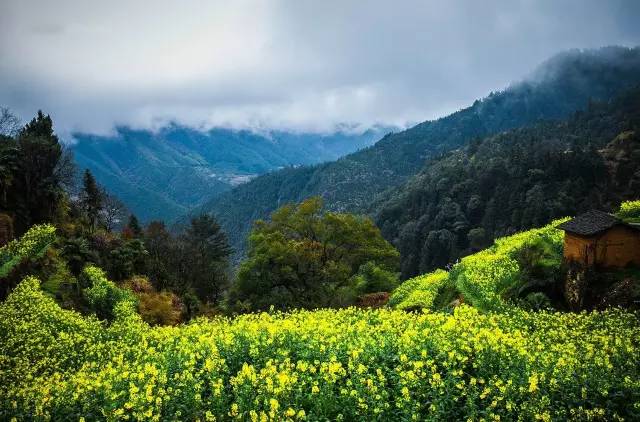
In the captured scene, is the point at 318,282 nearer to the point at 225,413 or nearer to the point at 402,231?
the point at 225,413

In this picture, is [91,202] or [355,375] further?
[91,202]

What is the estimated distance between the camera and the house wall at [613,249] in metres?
22.3

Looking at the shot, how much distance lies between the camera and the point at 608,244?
73.3 ft

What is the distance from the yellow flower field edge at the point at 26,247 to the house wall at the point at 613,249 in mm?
27125

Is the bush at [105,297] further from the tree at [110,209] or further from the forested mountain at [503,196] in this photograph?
the forested mountain at [503,196]

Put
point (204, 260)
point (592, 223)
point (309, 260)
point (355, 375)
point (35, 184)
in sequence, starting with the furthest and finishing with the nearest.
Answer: point (204, 260)
point (35, 184)
point (309, 260)
point (592, 223)
point (355, 375)

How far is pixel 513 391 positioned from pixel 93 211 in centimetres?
4375

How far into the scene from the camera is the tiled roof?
866 inches

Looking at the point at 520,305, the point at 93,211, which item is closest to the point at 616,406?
the point at 520,305

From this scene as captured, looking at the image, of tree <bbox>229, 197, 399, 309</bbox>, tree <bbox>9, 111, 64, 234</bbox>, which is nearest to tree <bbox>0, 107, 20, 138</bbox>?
tree <bbox>9, 111, 64, 234</bbox>

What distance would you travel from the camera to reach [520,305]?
22422 millimetres

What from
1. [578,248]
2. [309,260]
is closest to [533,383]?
[578,248]

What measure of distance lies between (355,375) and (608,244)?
16.7 meters

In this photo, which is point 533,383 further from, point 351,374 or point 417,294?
point 417,294
